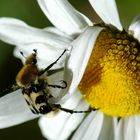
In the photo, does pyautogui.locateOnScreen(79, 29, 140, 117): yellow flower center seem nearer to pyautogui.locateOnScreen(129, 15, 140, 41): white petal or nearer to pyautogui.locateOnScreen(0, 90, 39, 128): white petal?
pyautogui.locateOnScreen(129, 15, 140, 41): white petal

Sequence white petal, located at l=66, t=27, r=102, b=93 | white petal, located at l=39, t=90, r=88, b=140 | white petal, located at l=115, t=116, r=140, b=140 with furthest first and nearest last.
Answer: white petal, located at l=39, t=90, r=88, b=140 → white petal, located at l=115, t=116, r=140, b=140 → white petal, located at l=66, t=27, r=102, b=93

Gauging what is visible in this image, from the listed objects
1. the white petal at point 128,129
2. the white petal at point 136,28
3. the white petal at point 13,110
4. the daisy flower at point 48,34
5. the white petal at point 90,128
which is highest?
the daisy flower at point 48,34

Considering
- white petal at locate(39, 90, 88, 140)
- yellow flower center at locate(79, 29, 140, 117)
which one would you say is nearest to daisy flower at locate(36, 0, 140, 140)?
yellow flower center at locate(79, 29, 140, 117)

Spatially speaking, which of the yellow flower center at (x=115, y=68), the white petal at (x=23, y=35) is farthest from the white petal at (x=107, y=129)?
the white petal at (x=23, y=35)

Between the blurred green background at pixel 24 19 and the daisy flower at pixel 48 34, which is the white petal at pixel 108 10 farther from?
the blurred green background at pixel 24 19

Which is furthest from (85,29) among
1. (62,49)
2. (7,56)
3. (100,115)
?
(7,56)

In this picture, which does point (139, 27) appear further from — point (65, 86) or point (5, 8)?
point (5, 8)

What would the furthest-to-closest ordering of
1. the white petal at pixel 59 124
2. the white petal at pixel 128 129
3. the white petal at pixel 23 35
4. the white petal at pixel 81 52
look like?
the white petal at pixel 59 124
the white petal at pixel 128 129
the white petal at pixel 23 35
the white petal at pixel 81 52
